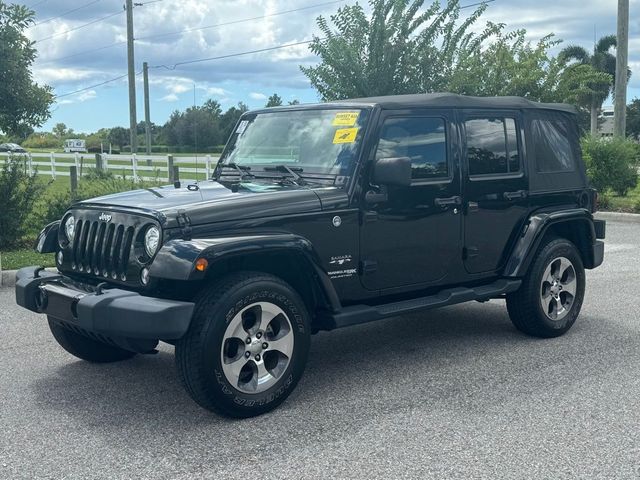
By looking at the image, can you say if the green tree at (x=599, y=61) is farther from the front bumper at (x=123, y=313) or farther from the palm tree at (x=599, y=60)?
the front bumper at (x=123, y=313)

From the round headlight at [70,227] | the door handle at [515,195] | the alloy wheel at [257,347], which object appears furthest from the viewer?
the door handle at [515,195]

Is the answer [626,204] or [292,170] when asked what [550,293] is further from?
[626,204]

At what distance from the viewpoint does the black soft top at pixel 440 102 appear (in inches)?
232

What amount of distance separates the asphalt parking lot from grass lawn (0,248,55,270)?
Result: 3.18 meters

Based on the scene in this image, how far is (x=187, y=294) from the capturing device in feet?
16.3

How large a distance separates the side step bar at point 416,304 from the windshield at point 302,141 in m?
0.94

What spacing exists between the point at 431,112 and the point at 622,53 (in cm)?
1573

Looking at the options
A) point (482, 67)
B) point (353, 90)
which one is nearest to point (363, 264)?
point (353, 90)

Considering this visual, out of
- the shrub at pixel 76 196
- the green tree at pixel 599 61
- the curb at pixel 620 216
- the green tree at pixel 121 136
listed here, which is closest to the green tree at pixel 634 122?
the green tree at pixel 599 61

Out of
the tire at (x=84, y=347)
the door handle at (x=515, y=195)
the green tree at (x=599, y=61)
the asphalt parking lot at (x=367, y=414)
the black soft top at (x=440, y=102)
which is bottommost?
the asphalt parking lot at (x=367, y=414)

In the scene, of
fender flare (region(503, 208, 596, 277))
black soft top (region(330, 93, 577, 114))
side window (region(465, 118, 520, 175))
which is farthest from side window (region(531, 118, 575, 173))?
fender flare (region(503, 208, 596, 277))

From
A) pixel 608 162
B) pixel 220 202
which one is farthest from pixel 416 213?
pixel 608 162

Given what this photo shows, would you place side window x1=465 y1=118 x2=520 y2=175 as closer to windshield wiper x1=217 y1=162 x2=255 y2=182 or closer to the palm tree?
windshield wiper x1=217 y1=162 x2=255 y2=182

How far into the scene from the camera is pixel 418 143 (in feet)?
19.6
